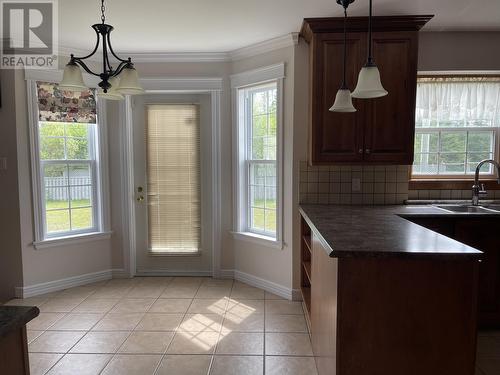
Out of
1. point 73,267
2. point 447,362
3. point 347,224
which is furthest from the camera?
point 73,267

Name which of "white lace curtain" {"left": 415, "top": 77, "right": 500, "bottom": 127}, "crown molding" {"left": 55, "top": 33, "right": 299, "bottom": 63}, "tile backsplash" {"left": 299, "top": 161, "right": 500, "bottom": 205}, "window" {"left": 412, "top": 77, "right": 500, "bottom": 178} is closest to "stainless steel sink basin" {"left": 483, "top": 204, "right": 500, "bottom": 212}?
"window" {"left": 412, "top": 77, "right": 500, "bottom": 178}

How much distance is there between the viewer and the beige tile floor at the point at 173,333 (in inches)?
83.0

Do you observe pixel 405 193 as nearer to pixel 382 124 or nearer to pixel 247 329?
pixel 382 124

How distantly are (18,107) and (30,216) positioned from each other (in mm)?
1035

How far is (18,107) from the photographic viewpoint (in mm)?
3033

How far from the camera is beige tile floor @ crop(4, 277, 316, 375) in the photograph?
2.11 metres

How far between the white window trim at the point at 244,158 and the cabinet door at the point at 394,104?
2.69 ft

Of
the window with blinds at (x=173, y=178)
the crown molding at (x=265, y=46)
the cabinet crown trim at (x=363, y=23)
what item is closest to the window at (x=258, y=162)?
the crown molding at (x=265, y=46)

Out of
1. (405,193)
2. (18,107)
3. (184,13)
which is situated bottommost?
(405,193)

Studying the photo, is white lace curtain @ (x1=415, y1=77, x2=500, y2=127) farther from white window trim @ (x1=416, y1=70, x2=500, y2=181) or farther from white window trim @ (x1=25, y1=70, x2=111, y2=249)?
white window trim @ (x1=25, y1=70, x2=111, y2=249)

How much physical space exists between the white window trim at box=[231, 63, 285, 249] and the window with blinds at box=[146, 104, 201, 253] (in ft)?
1.50

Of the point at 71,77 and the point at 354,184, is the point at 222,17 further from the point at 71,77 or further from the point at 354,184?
the point at 354,184

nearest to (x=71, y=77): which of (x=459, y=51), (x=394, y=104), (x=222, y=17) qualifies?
(x=222, y=17)

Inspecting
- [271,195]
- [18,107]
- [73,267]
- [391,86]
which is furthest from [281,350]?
[18,107]
